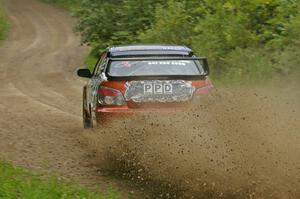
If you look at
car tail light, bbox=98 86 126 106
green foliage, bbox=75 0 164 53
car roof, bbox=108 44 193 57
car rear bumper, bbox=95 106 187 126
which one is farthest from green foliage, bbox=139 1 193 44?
car rear bumper, bbox=95 106 187 126

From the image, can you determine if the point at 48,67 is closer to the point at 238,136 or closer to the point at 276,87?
the point at 276,87

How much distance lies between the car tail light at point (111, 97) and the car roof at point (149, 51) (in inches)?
49.8

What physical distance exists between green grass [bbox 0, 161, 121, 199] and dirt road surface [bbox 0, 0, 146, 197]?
1.80 feet

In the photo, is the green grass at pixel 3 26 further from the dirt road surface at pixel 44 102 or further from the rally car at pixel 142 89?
the rally car at pixel 142 89

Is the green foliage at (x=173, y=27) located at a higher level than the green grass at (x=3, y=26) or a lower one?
higher

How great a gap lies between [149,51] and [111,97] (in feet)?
5.07

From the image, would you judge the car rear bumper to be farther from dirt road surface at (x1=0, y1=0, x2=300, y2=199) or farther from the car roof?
the car roof

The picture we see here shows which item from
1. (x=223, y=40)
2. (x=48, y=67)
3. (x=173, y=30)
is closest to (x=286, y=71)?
(x=223, y=40)

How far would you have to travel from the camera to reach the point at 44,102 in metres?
16.8

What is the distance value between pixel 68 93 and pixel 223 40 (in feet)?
16.5

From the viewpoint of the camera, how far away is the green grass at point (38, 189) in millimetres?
6641

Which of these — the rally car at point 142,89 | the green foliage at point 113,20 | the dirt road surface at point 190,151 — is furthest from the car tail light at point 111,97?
the green foliage at point 113,20

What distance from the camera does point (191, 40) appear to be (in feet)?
63.9

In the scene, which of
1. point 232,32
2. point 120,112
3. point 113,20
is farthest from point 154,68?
point 113,20
